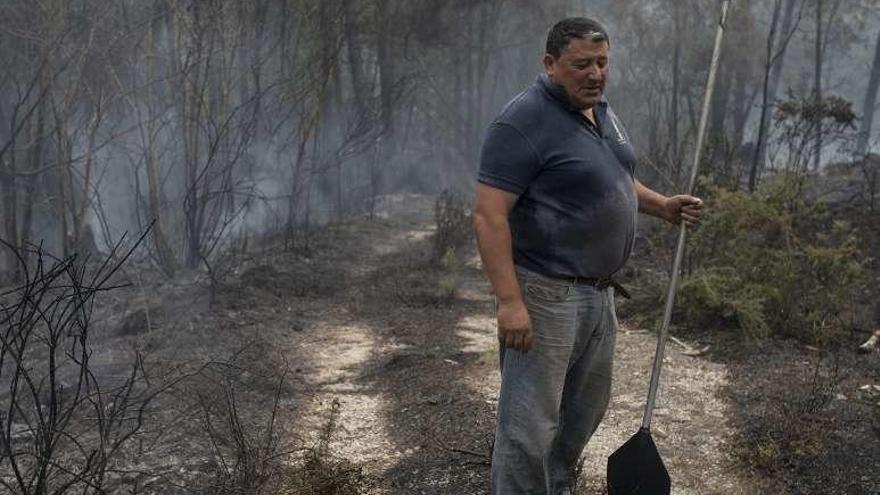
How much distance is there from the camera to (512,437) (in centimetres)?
266

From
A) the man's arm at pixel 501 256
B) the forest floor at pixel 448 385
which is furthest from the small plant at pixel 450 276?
the man's arm at pixel 501 256

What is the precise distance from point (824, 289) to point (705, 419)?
2229 millimetres

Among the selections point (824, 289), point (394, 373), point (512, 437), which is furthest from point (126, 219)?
point (512, 437)

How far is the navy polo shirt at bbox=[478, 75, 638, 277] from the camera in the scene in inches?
99.7

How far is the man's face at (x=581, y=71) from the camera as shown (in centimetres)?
259

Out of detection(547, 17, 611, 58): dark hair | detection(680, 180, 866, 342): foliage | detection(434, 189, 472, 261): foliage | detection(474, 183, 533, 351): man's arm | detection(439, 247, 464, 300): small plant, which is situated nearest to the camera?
detection(474, 183, 533, 351): man's arm

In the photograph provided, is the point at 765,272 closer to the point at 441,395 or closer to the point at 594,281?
the point at 441,395

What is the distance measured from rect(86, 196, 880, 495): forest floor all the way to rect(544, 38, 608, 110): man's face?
1890 mm

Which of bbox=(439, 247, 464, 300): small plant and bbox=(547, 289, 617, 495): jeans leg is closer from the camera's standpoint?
bbox=(547, 289, 617, 495): jeans leg

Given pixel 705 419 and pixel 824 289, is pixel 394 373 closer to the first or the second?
pixel 705 419

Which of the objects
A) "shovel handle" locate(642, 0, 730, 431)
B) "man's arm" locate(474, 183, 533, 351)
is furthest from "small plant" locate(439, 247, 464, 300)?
"man's arm" locate(474, 183, 533, 351)

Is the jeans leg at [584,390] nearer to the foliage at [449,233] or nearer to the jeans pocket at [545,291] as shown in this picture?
the jeans pocket at [545,291]

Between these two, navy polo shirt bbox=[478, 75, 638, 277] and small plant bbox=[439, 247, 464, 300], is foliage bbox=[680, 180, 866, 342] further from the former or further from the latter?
navy polo shirt bbox=[478, 75, 638, 277]

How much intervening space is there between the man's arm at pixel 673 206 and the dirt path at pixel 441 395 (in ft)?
4.42
